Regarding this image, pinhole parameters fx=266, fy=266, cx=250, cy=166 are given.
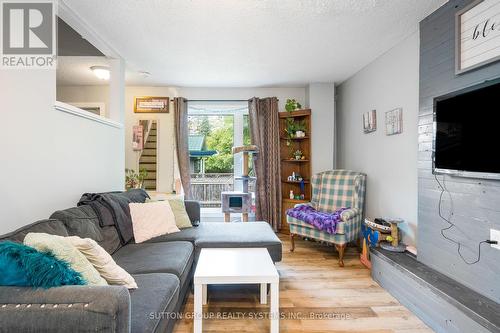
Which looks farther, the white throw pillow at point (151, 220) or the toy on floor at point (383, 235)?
the toy on floor at point (383, 235)

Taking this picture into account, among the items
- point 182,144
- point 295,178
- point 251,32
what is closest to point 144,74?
point 182,144

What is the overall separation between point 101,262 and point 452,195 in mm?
Result: 2377

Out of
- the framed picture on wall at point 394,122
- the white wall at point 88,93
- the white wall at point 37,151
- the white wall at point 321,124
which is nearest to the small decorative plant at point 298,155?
the white wall at point 321,124

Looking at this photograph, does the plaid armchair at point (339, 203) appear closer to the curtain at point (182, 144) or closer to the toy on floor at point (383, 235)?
the toy on floor at point (383, 235)

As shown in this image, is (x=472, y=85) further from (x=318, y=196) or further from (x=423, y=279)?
(x=318, y=196)

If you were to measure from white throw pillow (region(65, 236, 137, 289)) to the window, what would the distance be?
10.2 feet

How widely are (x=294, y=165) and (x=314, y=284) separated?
2.32 m

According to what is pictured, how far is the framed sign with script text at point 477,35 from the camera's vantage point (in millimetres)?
1664

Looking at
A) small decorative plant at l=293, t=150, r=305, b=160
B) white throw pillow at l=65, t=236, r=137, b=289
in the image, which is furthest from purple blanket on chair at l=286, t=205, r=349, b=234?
white throw pillow at l=65, t=236, r=137, b=289

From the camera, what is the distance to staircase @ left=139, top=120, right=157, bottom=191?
438cm

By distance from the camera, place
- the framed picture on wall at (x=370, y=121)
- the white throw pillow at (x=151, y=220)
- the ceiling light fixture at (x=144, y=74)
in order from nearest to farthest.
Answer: the white throw pillow at (x=151, y=220)
the framed picture on wall at (x=370, y=121)
the ceiling light fixture at (x=144, y=74)

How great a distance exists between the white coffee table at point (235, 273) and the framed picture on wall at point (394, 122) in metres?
1.93

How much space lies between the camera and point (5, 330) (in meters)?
0.95

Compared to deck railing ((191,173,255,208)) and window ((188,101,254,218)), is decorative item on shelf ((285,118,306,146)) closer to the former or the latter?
window ((188,101,254,218))
